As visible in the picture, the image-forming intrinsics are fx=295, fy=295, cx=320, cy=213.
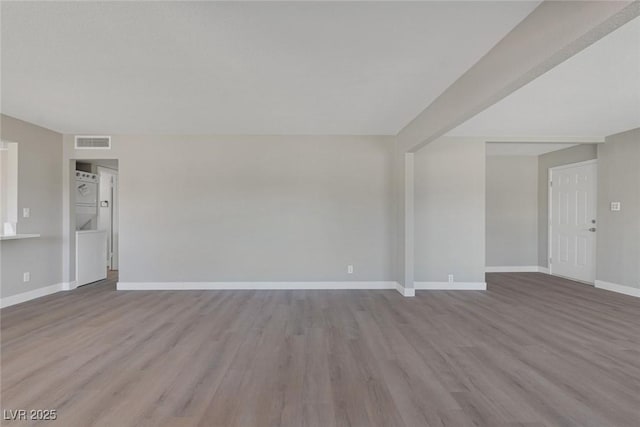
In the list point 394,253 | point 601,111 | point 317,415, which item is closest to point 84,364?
point 317,415

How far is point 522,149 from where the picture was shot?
614cm

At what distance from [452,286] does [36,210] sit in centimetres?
677

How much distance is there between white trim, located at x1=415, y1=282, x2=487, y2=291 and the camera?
5016 mm

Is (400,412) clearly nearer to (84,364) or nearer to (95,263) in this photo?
(84,364)

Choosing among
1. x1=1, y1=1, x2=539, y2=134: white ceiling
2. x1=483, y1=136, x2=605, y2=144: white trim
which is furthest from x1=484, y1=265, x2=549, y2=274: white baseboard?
x1=1, y1=1, x2=539, y2=134: white ceiling

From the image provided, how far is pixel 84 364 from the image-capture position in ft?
8.16

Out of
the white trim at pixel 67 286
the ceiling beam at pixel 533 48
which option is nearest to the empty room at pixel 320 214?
the ceiling beam at pixel 533 48

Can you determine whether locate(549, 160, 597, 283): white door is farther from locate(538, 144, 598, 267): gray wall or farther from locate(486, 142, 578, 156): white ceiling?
locate(486, 142, 578, 156): white ceiling

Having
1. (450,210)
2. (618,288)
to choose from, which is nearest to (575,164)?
(618,288)

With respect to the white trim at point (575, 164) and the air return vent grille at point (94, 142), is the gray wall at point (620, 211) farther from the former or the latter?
the air return vent grille at point (94, 142)

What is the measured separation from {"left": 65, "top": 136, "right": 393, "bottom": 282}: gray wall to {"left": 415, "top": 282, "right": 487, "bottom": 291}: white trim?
62 centimetres

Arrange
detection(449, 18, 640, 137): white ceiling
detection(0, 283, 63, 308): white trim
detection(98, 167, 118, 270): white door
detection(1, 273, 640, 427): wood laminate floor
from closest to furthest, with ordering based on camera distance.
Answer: detection(1, 273, 640, 427): wood laminate floor < detection(449, 18, 640, 137): white ceiling < detection(0, 283, 63, 308): white trim < detection(98, 167, 118, 270): white door

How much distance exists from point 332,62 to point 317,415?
2.76 metres

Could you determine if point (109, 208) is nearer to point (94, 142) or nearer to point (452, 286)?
point (94, 142)
